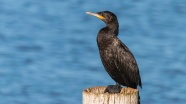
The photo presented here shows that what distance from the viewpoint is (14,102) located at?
14.8 m

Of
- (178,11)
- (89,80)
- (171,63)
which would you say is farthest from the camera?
Answer: (178,11)

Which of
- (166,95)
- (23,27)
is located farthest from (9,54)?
(166,95)

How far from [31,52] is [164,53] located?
3.05 m

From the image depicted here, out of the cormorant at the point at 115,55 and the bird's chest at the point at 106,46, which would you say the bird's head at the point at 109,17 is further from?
the bird's chest at the point at 106,46

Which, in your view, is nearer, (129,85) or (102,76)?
(129,85)

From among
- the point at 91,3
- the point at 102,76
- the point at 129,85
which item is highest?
the point at 91,3

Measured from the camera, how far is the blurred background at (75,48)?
607 inches

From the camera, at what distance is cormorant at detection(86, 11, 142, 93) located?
896 cm

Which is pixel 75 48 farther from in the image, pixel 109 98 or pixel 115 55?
pixel 109 98

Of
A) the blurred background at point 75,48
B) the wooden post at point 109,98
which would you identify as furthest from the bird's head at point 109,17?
the blurred background at point 75,48

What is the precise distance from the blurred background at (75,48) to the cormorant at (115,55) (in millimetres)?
4673

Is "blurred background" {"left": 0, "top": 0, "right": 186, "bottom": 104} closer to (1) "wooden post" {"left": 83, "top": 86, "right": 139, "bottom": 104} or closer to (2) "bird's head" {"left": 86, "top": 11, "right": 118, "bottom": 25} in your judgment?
(2) "bird's head" {"left": 86, "top": 11, "right": 118, "bottom": 25}

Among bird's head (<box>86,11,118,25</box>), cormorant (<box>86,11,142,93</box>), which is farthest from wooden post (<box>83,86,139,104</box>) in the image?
bird's head (<box>86,11,118,25</box>)

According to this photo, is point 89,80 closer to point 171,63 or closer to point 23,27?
point 171,63
